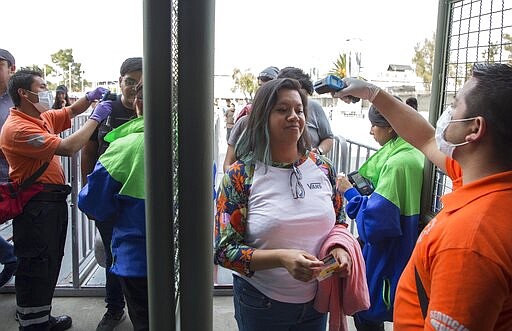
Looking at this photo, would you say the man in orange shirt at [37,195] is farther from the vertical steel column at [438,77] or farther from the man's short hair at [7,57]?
the vertical steel column at [438,77]

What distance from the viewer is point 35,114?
2.75 metres

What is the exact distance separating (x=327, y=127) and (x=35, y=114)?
2136 millimetres

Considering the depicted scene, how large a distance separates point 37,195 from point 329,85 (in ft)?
6.38

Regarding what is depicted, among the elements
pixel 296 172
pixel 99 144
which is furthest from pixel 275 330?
pixel 99 144

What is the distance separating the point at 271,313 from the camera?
68.1 inches

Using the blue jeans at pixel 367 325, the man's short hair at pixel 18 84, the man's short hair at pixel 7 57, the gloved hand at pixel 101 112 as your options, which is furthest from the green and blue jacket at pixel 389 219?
the man's short hair at pixel 7 57

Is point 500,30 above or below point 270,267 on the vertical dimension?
→ above

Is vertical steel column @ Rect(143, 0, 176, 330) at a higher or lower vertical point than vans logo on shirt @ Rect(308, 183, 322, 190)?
higher

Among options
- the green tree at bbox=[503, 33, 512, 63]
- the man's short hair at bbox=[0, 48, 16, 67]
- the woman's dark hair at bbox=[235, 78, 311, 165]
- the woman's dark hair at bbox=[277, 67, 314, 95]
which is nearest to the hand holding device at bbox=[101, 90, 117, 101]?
the man's short hair at bbox=[0, 48, 16, 67]

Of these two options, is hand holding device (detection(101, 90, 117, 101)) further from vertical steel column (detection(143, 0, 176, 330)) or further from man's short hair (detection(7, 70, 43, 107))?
vertical steel column (detection(143, 0, 176, 330))

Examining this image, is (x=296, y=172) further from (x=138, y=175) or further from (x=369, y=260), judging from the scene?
(x=369, y=260)

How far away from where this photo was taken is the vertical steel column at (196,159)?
557mm

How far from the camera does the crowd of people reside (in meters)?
1.02

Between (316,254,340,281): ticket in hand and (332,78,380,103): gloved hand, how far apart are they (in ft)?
2.55
